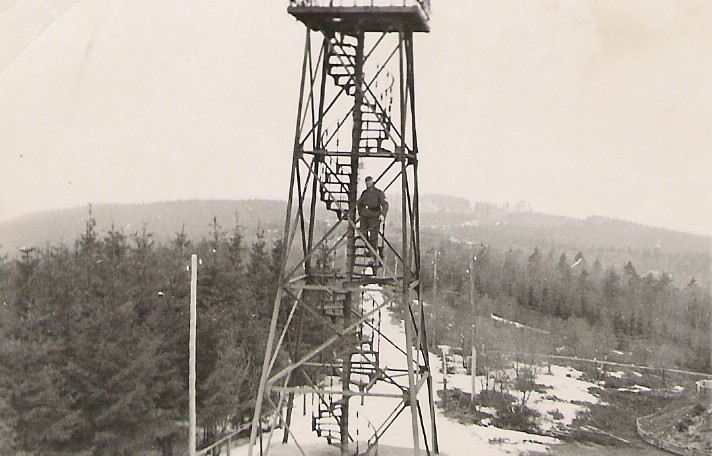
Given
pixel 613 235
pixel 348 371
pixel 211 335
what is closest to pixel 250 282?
pixel 211 335

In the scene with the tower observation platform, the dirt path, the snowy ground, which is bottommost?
the dirt path

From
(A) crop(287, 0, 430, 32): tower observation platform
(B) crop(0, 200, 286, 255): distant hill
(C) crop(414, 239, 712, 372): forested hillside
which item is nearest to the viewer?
(A) crop(287, 0, 430, 32): tower observation platform

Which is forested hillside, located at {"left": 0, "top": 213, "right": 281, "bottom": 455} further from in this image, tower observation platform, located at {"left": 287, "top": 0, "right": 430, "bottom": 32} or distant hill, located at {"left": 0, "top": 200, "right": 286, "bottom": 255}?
tower observation platform, located at {"left": 287, "top": 0, "right": 430, "bottom": 32}

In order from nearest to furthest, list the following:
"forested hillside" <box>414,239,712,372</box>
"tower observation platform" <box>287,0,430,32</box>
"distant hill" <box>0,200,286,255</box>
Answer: "tower observation platform" <box>287,0,430,32</box>, "distant hill" <box>0,200,286,255</box>, "forested hillside" <box>414,239,712,372</box>

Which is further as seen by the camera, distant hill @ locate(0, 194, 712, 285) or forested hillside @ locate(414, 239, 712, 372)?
forested hillside @ locate(414, 239, 712, 372)

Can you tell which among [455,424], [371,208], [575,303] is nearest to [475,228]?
[575,303]

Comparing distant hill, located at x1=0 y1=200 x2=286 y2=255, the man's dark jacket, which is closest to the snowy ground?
the man's dark jacket
